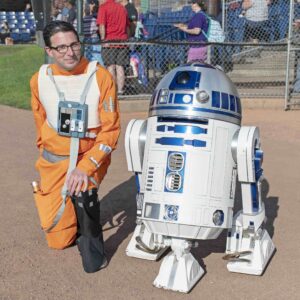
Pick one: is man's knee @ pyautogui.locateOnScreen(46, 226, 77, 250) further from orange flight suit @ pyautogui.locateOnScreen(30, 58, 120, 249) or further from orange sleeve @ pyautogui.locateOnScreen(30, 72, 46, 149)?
orange sleeve @ pyautogui.locateOnScreen(30, 72, 46, 149)

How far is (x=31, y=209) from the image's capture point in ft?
17.3

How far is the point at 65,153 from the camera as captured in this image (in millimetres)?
4055

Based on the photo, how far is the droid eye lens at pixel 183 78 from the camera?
3.66 meters

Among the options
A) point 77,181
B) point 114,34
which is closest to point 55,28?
point 77,181

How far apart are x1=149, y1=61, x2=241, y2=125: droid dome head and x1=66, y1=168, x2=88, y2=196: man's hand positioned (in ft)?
1.91

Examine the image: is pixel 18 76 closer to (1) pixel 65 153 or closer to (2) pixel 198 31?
(2) pixel 198 31

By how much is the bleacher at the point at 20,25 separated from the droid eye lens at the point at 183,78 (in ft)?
94.4

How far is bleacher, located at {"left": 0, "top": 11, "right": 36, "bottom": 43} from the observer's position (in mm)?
31500

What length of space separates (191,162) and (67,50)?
1079mm

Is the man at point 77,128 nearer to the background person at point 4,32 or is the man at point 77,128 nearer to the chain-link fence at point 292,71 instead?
the chain-link fence at point 292,71

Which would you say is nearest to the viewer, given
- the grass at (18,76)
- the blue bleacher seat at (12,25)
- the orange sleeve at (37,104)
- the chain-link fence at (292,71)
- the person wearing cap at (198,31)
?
the orange sleeve at (37,104)

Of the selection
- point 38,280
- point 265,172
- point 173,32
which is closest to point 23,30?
point 173,32

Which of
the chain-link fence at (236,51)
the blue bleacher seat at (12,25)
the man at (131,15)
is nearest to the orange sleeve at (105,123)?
the chain-link fence at (236,51)

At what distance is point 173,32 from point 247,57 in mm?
1628
